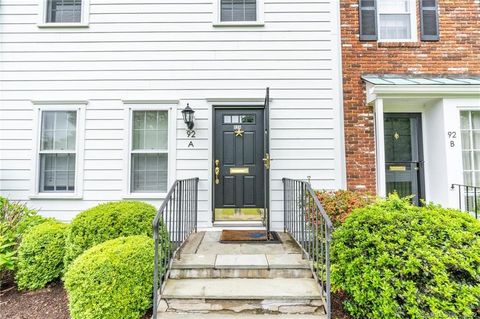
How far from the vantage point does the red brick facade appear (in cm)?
504

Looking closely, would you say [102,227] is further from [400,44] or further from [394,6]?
[394,6]

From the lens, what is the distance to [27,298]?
3191 mm

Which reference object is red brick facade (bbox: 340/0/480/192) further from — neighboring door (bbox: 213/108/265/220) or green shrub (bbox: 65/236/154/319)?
green shrub (bbox: 65/236/154/319)

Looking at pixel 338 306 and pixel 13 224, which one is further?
pixel 13 224

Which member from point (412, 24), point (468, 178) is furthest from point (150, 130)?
point (468, 178)

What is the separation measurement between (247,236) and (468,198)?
3965 mm

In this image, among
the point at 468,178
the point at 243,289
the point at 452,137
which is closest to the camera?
the point at 243,289

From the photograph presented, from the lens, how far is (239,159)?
492cm

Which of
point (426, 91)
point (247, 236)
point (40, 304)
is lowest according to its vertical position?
point (40, 304)

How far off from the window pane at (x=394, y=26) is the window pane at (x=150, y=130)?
459cm

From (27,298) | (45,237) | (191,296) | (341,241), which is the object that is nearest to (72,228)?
(45,237)

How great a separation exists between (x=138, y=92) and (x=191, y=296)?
3685 mm

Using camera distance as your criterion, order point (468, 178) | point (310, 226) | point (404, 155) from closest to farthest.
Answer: point (310, 226) → point (468, 178) → point (404, 155)

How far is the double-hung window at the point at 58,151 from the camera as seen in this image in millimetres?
4891
